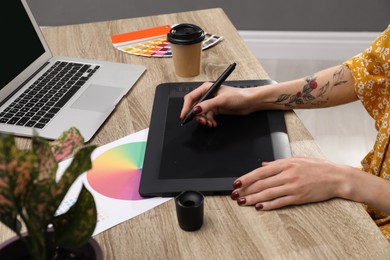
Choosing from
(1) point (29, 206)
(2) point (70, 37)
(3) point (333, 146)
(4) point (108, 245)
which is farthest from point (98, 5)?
(1) point (29, 206)

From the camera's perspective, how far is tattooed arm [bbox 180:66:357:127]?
1000 mm

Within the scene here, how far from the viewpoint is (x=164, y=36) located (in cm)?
139

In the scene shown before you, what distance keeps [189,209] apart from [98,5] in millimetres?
2254

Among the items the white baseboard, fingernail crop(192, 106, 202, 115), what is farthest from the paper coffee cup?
the white baseboard

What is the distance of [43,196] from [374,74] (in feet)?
2.74

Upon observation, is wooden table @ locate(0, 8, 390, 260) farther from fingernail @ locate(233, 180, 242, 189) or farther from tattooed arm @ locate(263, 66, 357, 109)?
tattooed arm @ locate(263, 66, 357, 109)

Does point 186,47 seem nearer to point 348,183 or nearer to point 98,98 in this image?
point 98,98

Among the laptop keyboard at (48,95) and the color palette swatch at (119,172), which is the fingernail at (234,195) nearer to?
the color palette swatch at (119,172)

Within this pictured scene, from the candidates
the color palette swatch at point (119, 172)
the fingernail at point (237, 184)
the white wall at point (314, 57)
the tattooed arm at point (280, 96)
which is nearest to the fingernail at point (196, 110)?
the tattooed arm at point (280, 96)

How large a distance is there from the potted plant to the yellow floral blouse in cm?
71

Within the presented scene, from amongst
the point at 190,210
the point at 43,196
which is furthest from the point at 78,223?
the point at 190,210

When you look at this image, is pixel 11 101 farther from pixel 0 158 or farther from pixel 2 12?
pixel 0 158

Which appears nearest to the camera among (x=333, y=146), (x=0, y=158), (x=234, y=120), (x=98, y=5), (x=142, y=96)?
(x=0, y=158)

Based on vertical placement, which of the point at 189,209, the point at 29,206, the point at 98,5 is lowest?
the point at 98,5
